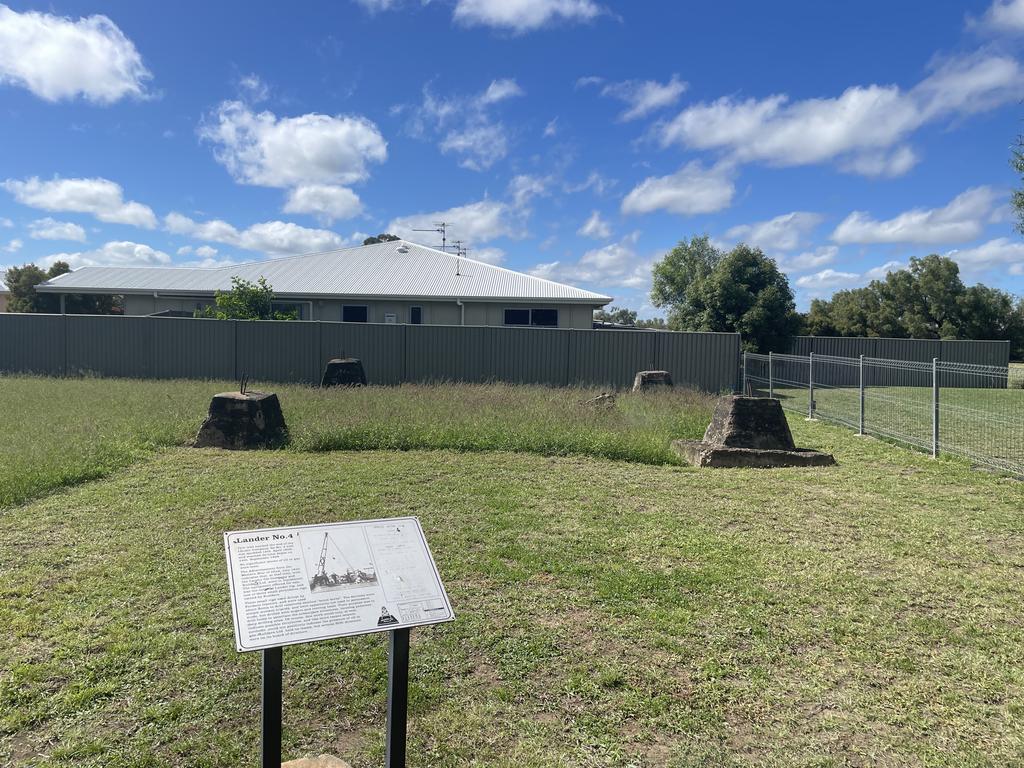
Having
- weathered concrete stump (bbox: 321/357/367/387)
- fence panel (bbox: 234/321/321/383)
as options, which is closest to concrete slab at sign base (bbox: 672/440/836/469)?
weathered concrete stump (bbox: 321/357/367/387)

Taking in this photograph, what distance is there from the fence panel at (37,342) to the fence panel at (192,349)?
2.60m

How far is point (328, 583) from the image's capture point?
7.16 ft

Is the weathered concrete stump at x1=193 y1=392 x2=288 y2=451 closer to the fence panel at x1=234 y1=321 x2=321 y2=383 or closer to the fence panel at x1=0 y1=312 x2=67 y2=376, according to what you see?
the fence panel at x1=234 y1=321 x2=321 y2=383

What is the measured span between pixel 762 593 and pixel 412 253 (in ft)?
81.1

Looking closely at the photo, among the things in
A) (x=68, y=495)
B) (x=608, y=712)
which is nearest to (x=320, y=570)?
(x=608, y=712)

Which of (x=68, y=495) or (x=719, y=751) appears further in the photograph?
(x=68, y=495)

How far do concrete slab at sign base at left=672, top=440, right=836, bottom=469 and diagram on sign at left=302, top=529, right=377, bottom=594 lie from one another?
6475 mm

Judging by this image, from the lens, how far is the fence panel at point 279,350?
16766 mm

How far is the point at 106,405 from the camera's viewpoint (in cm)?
1086

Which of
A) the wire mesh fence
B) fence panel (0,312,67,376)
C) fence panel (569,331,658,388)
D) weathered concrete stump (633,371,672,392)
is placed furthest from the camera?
fence panel (0,312,67,376)

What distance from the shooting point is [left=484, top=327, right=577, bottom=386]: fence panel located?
662 inches

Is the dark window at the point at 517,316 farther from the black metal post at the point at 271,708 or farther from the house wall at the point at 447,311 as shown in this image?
the black metal post at the point at 271,708

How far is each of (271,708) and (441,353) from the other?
1483 cm

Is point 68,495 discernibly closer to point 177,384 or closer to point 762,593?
point 762,593
